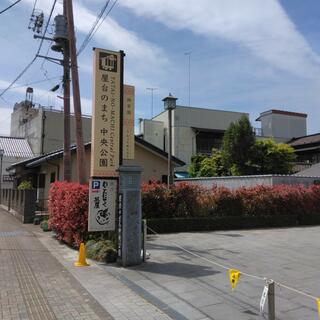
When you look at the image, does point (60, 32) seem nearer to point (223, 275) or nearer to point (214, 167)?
point (223, 275)

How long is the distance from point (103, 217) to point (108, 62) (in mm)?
4065

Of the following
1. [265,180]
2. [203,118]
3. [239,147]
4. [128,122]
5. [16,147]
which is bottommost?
[265,180]

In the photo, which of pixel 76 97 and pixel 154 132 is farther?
pixel 154 132

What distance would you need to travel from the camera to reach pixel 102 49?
11.3 meters

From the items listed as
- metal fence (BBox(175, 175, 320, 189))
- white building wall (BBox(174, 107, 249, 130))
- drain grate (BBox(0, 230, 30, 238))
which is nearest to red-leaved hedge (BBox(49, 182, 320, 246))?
drain grate (BBox(0, 230, 30, 238))

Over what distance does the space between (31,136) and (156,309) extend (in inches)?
1800

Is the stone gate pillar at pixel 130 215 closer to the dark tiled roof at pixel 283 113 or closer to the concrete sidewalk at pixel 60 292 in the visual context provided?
the concrete sidewalk at pixel 60 292

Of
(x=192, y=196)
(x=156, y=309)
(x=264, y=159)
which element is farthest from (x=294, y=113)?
(x=156, y=309)

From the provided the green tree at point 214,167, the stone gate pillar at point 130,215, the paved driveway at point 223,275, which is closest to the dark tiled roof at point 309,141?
the green tree at point 214,167

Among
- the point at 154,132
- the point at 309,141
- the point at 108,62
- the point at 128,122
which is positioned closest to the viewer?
the point at 108,62

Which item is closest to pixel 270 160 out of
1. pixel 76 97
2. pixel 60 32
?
pixel 60 32

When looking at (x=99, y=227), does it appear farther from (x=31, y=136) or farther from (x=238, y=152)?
(x=31, y=136)

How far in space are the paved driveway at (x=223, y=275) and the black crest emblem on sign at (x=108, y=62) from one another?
5.03m

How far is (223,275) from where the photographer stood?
28.3ft
